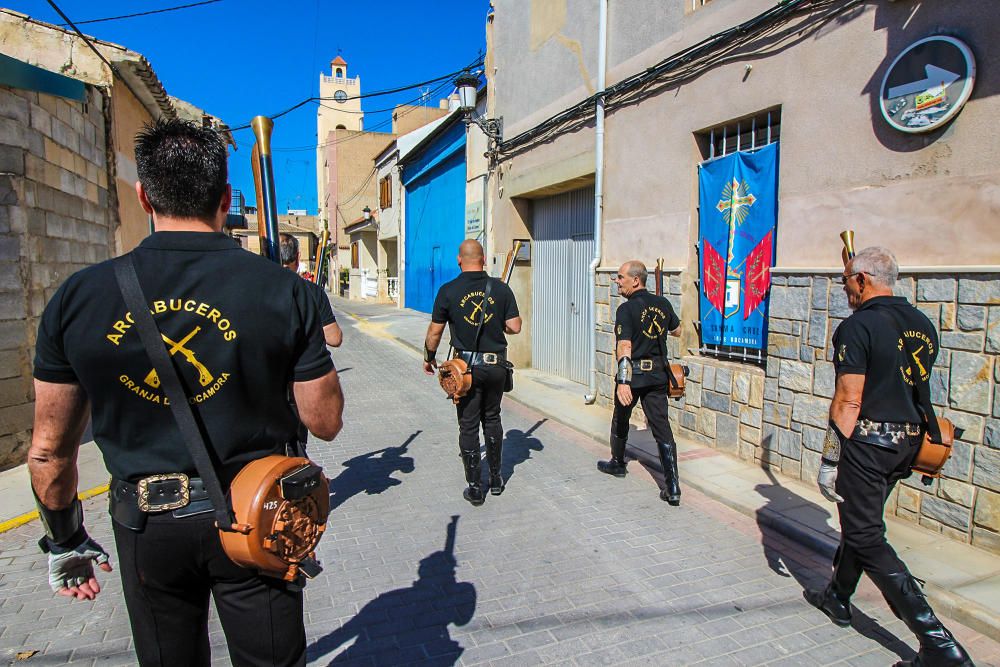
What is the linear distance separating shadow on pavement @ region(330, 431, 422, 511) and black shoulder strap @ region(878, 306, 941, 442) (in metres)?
3.88

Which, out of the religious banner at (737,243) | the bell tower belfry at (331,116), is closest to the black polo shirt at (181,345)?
the religious banner at (737,243)

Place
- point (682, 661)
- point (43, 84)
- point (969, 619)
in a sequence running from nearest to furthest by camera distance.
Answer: point (682, 661) < point (969, 619) < point (43, 84)

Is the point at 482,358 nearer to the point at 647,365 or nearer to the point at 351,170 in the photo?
the point at 647,365

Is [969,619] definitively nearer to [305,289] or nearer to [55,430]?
[305,289]

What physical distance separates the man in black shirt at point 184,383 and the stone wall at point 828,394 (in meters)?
4.10

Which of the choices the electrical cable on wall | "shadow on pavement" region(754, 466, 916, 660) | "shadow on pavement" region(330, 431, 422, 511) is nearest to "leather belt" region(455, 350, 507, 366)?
A: "shadow on pavement" region(330, 431, 422, 511)

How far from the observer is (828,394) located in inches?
195

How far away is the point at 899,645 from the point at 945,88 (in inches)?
135

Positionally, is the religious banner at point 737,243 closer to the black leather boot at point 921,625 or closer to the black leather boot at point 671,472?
the black leather boot at point 671,472

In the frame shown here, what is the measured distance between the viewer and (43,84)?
6.07 m

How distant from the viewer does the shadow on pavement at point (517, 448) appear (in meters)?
5.90

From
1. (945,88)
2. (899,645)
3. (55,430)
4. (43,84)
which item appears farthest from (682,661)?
(43,84)

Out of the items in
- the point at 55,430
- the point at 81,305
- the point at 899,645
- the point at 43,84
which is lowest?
the point at 899,645

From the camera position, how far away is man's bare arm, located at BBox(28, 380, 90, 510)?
5.85 ft
